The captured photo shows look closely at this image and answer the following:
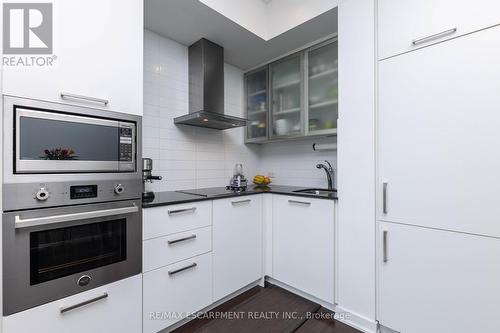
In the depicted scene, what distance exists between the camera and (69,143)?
1.17m

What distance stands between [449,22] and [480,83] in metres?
0.39

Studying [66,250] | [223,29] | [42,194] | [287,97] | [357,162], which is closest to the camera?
[42,194]

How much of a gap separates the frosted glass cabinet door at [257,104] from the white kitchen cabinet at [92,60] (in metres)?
1.57

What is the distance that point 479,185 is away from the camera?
48.3 inches

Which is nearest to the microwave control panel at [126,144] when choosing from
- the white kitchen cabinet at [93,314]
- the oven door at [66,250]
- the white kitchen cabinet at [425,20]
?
the oven door at [66,250]

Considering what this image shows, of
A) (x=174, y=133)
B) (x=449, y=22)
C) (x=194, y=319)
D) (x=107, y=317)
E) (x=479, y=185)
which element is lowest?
(x=194, y=319)

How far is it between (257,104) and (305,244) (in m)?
1.71

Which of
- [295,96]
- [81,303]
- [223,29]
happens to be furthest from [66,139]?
[295,96]

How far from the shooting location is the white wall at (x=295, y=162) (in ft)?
8.28

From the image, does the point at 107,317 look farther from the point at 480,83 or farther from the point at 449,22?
the point at 449,22

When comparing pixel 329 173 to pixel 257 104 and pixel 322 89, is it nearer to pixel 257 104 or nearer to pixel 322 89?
pixel 322 89

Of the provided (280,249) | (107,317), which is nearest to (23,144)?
(107,317)

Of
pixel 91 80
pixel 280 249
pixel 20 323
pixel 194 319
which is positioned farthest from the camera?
pixel 280 249

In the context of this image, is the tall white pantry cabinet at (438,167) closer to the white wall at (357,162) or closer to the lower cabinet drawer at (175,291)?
the white wall at (357,162)
